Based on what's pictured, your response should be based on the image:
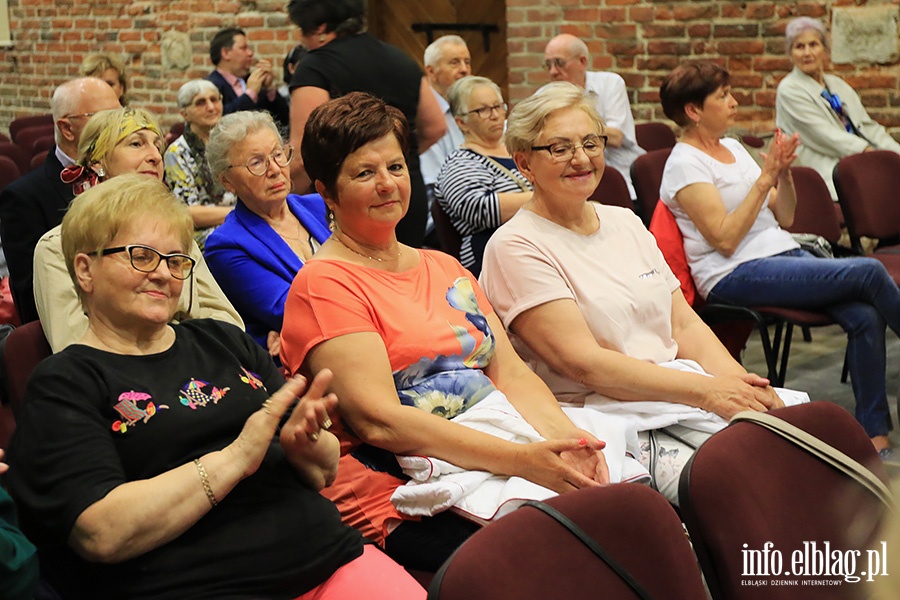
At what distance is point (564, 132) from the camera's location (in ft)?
8.65

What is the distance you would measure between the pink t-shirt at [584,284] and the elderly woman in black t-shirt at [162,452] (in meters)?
0.76

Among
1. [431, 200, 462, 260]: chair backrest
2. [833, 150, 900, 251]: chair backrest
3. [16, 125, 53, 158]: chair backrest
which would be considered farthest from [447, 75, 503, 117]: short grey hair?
[16, 125, 53, 158]: chair backrest

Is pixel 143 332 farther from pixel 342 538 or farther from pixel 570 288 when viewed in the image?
pixel 570 288

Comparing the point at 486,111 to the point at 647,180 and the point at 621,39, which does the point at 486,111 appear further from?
the point at 621,39

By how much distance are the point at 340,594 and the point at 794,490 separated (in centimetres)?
76

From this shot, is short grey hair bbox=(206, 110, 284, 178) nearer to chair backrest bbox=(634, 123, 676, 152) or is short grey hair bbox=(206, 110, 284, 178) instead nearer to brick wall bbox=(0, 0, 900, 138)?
chair backrest bbox=(634, 123, 676, 152)

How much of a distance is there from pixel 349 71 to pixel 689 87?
1223 mm

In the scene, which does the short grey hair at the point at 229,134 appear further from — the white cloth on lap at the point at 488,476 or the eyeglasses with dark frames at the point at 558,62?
the eyeglasses with dark frames at the point at 558,62

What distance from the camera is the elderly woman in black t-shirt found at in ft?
5.31

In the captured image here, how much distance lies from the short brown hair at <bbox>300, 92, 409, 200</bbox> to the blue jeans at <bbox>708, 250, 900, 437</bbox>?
1.82 m

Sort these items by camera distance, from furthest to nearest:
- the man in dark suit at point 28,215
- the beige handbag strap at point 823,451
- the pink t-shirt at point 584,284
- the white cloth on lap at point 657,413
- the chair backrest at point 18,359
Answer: the man in dark suit at point 28,215 < the pink t-shirt at point 584,284 < the white cloth on lap at point 657,413 < the chair backrest at point 18,359 < the beige handbag strap at point 823,451

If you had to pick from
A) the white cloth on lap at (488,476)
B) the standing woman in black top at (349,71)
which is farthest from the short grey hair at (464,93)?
the white cloth on lap at (488,476)

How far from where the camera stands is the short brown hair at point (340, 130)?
7.44ft

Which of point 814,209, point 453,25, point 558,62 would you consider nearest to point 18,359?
point 814,209
